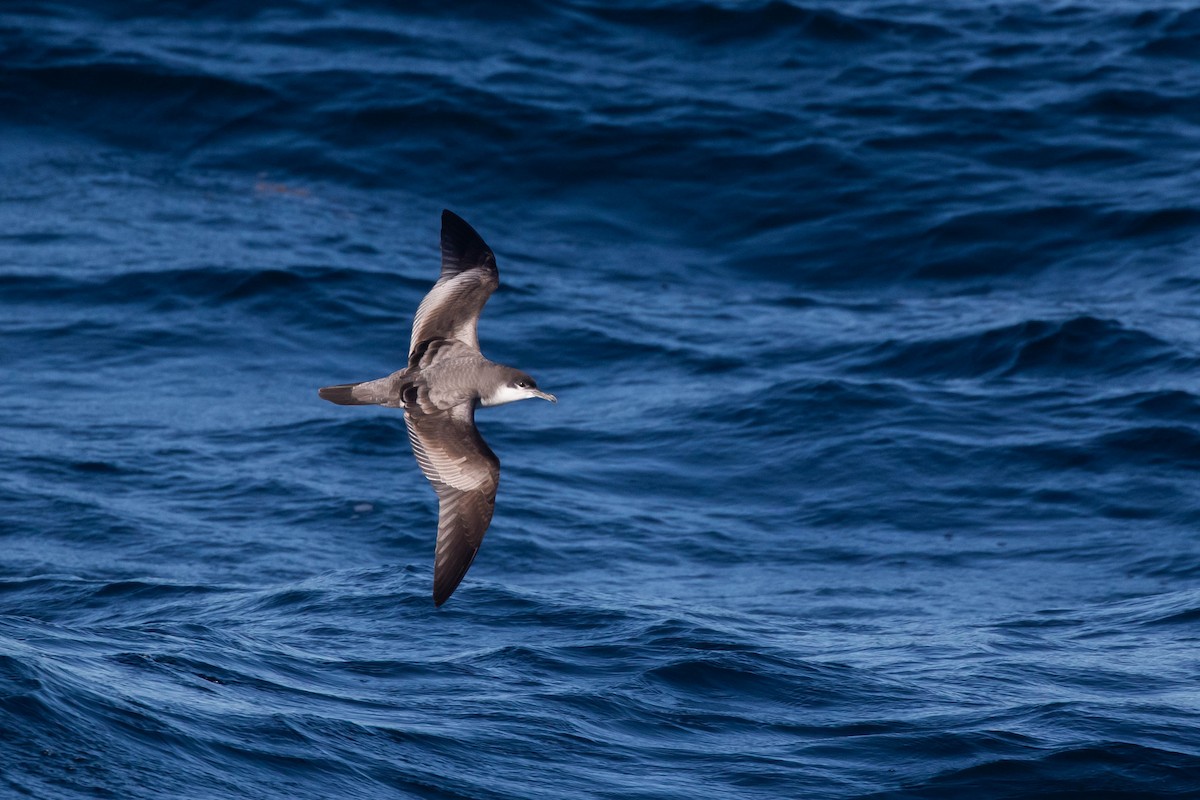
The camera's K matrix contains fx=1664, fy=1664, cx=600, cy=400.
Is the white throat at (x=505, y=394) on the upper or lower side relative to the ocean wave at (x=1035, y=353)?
upper

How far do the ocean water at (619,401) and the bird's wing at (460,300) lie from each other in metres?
1.79

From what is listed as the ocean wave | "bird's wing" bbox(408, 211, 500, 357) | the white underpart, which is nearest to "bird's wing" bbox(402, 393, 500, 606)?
the white underpart

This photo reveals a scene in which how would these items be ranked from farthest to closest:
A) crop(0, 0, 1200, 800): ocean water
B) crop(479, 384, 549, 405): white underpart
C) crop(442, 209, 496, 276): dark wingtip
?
crop(442, 209, 496, 276): dark wingtip, crop(0, 0, 1200, 800): ocean water, crop(479, 384, 549, 405): white underpart

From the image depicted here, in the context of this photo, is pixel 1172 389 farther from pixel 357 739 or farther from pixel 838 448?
pixel 357 739

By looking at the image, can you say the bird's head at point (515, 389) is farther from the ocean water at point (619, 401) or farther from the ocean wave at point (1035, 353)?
the ocean wave at point (1035, 353)

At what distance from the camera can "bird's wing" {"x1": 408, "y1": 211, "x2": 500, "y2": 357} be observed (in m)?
7.93

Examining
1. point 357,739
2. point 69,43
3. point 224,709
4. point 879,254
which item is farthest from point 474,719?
point 69,43

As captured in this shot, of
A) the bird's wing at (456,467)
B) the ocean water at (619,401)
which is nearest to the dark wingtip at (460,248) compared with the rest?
the bird's wing at (456,467)

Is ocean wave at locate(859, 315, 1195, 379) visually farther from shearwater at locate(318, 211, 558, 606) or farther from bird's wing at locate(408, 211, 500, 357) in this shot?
shearwater at locate(318, 211, 558, 606)

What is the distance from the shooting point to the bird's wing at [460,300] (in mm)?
7926

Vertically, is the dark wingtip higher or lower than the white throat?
higher

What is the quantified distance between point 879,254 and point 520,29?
5.70 metres

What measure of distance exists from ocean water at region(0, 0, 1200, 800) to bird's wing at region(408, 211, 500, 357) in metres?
1.79

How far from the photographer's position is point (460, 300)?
7934mm
